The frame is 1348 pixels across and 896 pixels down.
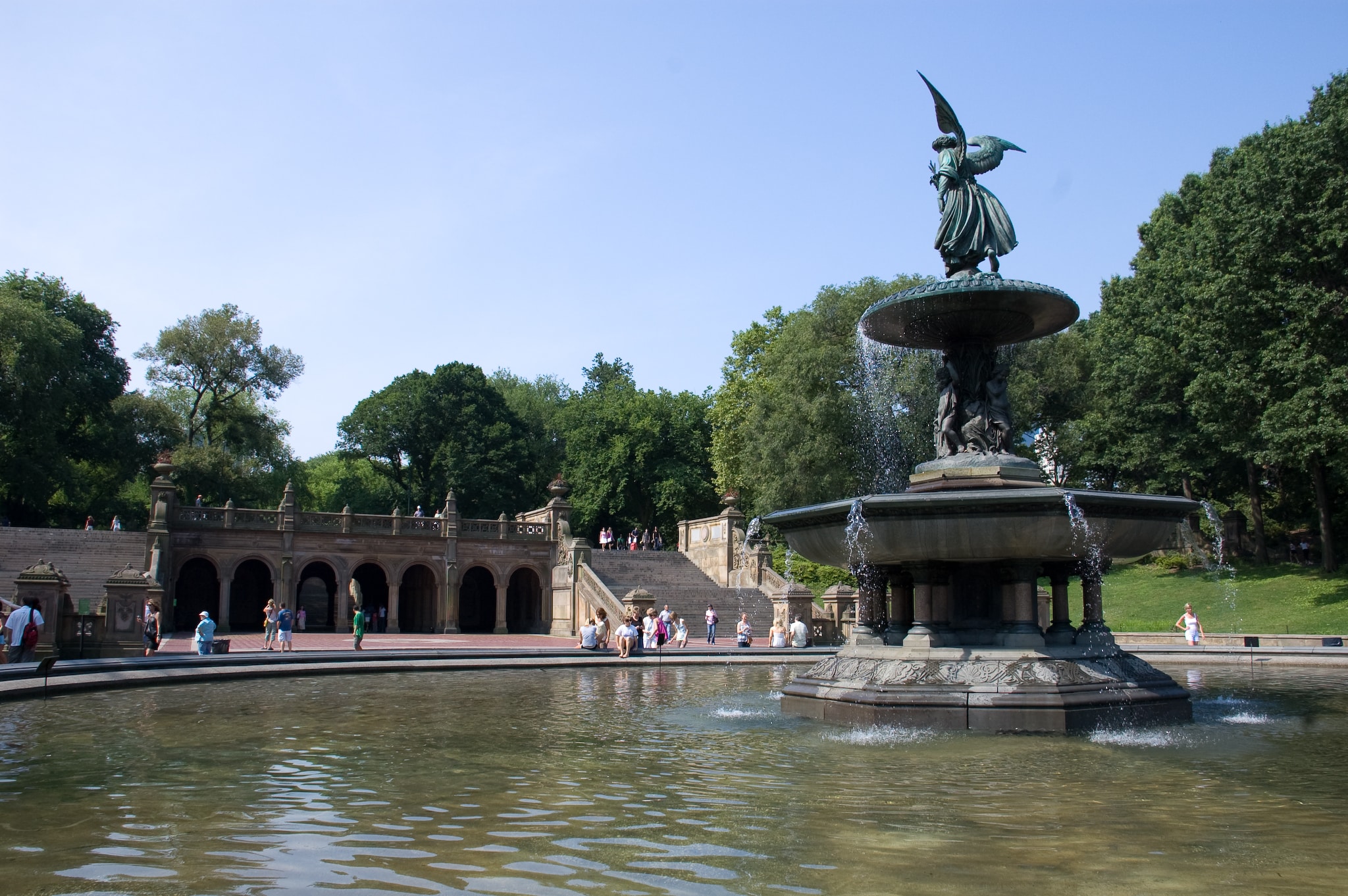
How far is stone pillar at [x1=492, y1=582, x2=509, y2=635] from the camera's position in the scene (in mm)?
43375

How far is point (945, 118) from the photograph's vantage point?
14492 mm

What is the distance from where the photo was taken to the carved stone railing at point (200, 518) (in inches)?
1548

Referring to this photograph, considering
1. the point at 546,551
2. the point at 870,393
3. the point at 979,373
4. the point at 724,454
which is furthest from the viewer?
the point at 724,454

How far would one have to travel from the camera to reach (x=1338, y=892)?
4.86 m

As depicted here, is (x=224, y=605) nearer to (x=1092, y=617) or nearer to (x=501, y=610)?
(x=501, y=610)

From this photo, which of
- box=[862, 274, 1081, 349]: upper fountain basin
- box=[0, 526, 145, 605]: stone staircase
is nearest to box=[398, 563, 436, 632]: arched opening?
box=[0, 526, 145, 605]: stone staircase

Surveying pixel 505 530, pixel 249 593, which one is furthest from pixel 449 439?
pixel 505 530

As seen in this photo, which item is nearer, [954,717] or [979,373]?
[954,717]

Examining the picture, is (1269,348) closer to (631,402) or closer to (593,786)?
(593,786)

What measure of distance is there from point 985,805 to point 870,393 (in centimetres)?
3486

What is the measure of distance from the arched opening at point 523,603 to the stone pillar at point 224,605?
37.5ft

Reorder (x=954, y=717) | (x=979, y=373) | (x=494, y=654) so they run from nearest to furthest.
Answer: (x=954, y=717), (x=979, y=373), (x=494, y=654)

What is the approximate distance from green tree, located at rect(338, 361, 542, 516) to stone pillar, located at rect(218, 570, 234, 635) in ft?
70.1

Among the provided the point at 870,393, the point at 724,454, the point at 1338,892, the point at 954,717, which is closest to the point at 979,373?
the point at 954,717
